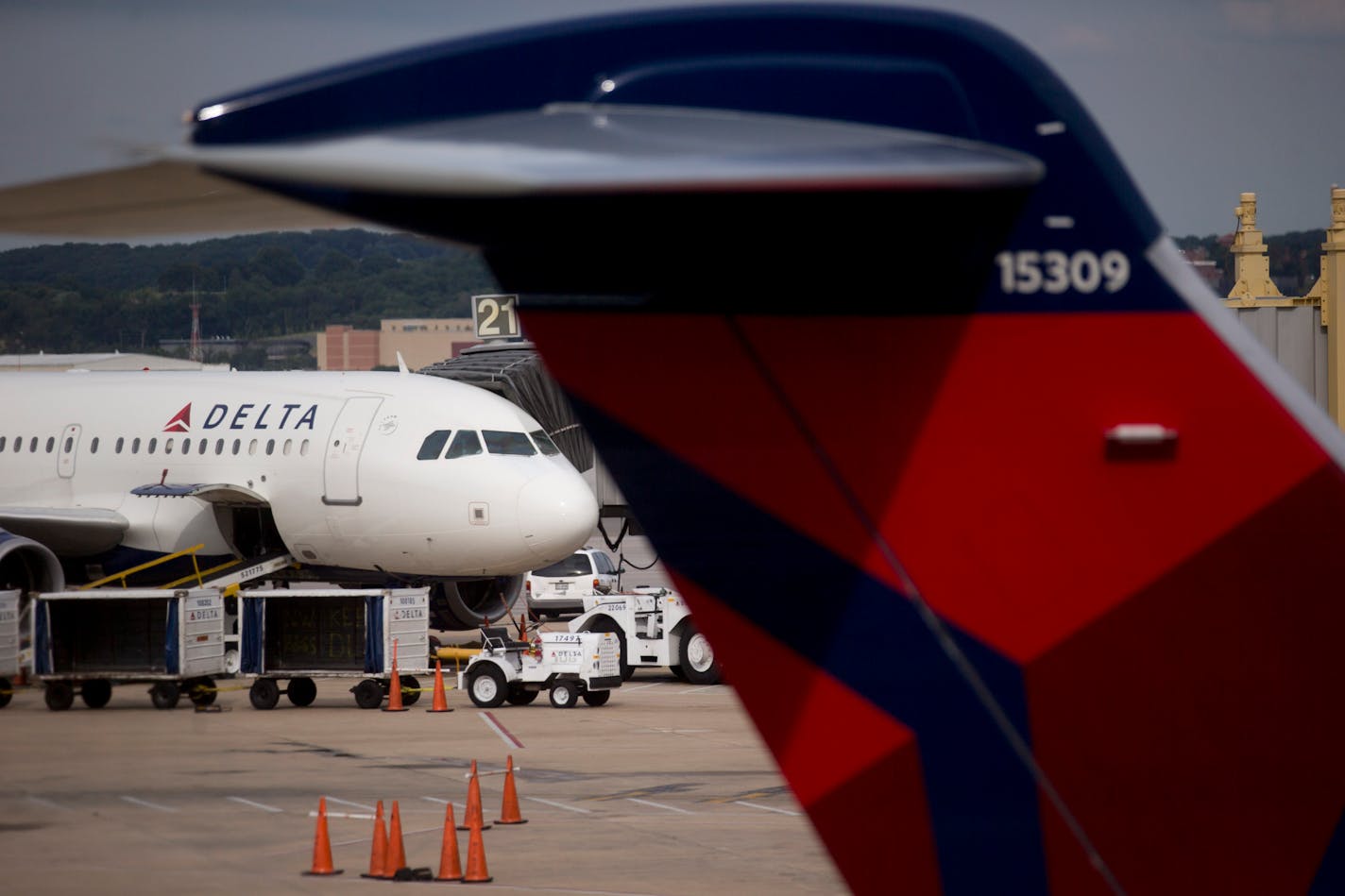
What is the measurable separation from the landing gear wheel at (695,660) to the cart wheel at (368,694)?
192 inches

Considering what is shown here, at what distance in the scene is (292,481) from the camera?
90.1ft

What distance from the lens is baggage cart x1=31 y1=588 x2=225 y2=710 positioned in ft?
79.6

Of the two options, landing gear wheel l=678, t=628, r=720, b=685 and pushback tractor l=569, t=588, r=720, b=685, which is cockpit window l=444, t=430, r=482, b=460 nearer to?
pushback tractor l=569, t=588, r=720, b=685

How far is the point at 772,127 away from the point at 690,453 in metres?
0.98

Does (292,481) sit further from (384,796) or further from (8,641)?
(384,796)

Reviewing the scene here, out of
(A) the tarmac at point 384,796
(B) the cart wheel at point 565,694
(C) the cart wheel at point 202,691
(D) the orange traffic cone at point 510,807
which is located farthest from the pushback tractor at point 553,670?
(D) the orange traffic cone at point 510,807

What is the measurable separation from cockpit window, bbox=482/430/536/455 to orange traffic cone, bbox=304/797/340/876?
13.1m

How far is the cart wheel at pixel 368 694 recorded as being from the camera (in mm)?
24672

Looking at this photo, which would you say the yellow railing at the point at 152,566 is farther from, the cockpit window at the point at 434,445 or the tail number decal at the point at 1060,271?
the tail number decal at the point at 1060,271

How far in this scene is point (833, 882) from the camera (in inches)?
508

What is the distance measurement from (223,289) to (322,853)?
10285 centimetres

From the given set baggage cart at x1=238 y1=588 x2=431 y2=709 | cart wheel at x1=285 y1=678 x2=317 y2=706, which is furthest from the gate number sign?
cart wheel at x1=285 y1=678 x2=317 y2=706

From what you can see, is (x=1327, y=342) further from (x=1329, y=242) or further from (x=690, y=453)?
(x=690, y=453)

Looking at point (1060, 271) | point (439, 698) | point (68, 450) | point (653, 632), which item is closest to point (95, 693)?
point (439, 698)
